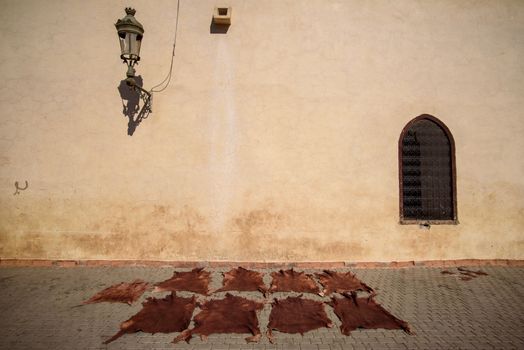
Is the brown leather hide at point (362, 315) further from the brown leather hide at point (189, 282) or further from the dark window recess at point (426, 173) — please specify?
the dark window recess at point (426, 173)

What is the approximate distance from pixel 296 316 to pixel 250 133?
358cm

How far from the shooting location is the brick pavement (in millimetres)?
3186

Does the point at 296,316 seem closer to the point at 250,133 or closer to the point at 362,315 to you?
the point at 362,315

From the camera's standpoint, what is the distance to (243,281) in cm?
489

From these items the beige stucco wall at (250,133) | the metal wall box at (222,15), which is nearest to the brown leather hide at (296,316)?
the beige stucco wall at (250,133)

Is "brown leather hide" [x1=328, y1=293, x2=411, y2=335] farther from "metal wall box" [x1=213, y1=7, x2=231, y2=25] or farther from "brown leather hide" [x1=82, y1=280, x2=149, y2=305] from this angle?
"metal wall box" [x1=213, y1=7, x2=231, y2=25]

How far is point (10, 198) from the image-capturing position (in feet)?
19.0

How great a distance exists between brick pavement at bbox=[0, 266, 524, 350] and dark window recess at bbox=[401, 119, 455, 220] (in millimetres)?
1296

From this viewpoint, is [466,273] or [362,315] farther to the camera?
[466,273]

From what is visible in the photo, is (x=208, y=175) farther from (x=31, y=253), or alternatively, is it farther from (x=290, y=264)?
(x=31, y=253)

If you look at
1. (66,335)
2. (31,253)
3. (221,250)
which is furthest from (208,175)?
(31,253)

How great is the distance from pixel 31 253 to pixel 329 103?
700 cm

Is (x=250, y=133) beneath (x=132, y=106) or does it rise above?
beneath

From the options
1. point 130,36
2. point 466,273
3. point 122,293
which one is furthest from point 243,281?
point 130,36
